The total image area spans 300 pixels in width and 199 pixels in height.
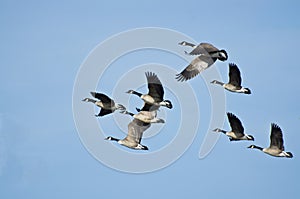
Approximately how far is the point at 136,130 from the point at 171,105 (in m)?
2.82

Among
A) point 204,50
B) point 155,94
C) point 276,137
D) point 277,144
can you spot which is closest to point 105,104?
point 155,94

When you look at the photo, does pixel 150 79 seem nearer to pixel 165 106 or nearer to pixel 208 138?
pixel 165 106

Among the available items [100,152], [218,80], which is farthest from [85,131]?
[218,80]

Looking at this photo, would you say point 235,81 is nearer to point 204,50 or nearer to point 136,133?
point 204,50

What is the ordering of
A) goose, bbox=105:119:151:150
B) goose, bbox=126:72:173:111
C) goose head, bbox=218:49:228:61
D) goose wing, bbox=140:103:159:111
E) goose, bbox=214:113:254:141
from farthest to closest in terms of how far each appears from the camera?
goose, bbox=214:113:254:141
goose, bbox=105:119:151:150
goose wing, bbox=140:103:159:111
goose, bbox=126:72:173:111
goose head, bbox=218:49:228:61

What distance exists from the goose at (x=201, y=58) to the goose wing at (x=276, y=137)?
361 cm

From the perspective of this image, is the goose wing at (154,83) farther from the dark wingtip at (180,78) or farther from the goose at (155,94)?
the dark wingtip at (180,78)

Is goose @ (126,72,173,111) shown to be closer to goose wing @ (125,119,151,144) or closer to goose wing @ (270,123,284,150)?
goose wing @ (125,119,151,144)

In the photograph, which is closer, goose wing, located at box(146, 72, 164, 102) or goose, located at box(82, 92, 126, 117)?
goose wing, located at box(146, 72, 164, 102)

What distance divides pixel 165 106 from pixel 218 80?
4103 millimetres

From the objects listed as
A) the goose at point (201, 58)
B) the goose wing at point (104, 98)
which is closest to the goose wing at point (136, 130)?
the goose wing at point (104, 98)

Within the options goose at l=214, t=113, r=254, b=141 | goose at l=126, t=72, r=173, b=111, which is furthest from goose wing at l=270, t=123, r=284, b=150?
goose at l=126, t=72, r=173, b=111

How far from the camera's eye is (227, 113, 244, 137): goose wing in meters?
72.8

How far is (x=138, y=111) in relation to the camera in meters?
72.2
